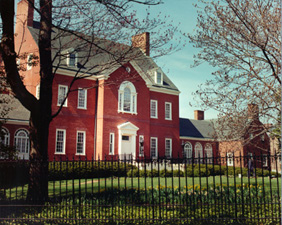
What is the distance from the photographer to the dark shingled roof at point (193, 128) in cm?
4420

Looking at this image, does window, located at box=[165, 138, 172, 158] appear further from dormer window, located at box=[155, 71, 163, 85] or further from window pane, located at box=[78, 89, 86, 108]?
window pane, located at box=[78, 89, 86, 108]

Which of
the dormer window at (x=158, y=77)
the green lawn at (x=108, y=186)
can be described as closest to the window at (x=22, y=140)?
the green lawn at (x=108, y=186)

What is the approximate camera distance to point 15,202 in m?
10.4

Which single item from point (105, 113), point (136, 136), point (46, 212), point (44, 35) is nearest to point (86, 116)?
point (105, 113)

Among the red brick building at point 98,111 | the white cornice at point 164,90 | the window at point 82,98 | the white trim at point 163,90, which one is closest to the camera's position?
the red brick building at point 98,111

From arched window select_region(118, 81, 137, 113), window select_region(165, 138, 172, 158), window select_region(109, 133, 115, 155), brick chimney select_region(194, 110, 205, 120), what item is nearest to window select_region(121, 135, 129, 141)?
window select_region(109, 133, 115, 155)

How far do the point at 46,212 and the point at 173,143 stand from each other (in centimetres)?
2745

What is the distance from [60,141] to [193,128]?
23.5 m

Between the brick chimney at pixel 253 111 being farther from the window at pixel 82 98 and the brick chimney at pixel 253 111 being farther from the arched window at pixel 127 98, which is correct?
the arched window at pixel 127 98

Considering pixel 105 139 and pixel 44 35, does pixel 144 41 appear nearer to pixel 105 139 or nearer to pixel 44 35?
pixel 44 35

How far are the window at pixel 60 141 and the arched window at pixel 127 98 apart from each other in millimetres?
5990

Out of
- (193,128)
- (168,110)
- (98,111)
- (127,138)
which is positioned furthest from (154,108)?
(193,128)

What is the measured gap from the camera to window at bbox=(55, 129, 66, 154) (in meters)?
28.0

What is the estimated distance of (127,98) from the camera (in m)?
32.6
